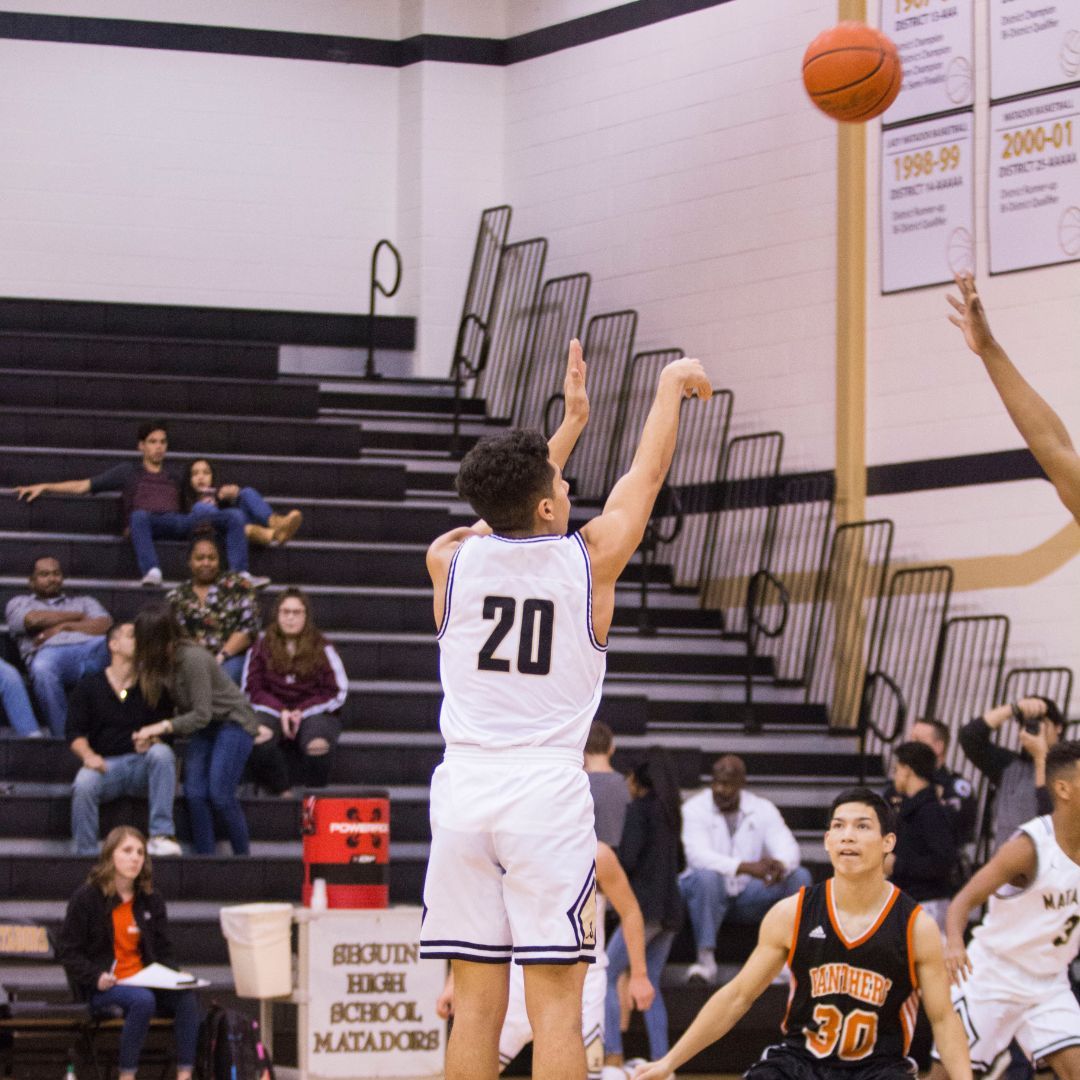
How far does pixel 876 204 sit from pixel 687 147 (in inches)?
77.9

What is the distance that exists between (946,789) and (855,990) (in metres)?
4.50

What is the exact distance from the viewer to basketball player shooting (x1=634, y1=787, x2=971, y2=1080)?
509 cm

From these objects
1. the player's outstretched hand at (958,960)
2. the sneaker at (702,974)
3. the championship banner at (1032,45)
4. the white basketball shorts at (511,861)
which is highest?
the championship banner at (1032,45)

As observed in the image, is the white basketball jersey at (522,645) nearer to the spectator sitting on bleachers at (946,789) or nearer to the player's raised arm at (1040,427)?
the player's raised arm at (1040,427)

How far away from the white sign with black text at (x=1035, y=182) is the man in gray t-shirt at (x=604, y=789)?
177 inches

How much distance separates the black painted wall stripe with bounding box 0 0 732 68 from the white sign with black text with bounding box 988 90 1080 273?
12.4 ft

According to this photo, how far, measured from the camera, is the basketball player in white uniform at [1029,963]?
22.3ft

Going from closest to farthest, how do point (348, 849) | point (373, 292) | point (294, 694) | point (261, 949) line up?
point (261, 949), point (348, 849), point (294, 694), point (373, 292)

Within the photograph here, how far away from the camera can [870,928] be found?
17.1 feet

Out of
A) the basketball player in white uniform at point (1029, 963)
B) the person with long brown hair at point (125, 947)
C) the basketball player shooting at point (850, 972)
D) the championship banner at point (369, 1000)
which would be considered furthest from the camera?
the championship banner at point (369, 1000)

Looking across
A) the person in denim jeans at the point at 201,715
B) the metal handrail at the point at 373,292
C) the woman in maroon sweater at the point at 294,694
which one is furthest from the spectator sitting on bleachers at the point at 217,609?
the metal handrail at the point at 373,292

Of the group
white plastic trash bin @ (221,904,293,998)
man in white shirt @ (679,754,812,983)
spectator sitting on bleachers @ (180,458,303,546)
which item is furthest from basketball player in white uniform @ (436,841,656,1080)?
spectator sitting on bleachers @ (180,458,303,546)

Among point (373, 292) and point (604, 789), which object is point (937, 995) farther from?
point (373, 292)

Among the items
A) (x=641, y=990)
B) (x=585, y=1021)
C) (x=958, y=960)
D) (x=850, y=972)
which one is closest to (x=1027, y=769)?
(x=641, y=990)
